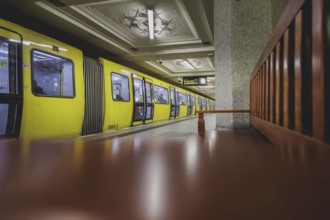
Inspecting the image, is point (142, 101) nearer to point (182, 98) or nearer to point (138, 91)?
point (138, 91)

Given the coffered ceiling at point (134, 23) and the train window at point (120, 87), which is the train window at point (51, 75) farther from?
the train window at point (120, 87)

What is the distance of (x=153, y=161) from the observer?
2.05 m

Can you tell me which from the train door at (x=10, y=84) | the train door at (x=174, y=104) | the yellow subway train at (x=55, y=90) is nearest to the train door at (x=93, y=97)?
the yellow subway train at (x=55, y=90)

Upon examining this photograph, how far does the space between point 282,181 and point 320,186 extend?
210 mm

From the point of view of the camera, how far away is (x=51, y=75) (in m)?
4.42

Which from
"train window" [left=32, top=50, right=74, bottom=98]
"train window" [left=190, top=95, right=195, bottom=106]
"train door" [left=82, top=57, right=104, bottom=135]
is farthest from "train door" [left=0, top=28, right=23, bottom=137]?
"train window" [left=190, top=95, right=195, bottom=106]

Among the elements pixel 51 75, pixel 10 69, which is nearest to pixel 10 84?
pixel 10 69

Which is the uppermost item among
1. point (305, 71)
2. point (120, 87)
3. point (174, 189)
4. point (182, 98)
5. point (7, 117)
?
point (120, 87)

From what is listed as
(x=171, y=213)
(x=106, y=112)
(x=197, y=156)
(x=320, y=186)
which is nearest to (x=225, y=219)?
(x=171, y=213)

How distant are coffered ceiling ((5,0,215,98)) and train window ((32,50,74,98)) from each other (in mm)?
1469

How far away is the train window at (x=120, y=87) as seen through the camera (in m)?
6.52

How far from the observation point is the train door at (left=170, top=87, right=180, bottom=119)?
12422mm

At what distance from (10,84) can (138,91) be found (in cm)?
478

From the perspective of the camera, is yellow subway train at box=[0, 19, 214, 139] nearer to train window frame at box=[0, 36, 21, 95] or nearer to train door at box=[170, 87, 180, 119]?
train window frame at box=[0, 36, 21, 95]
